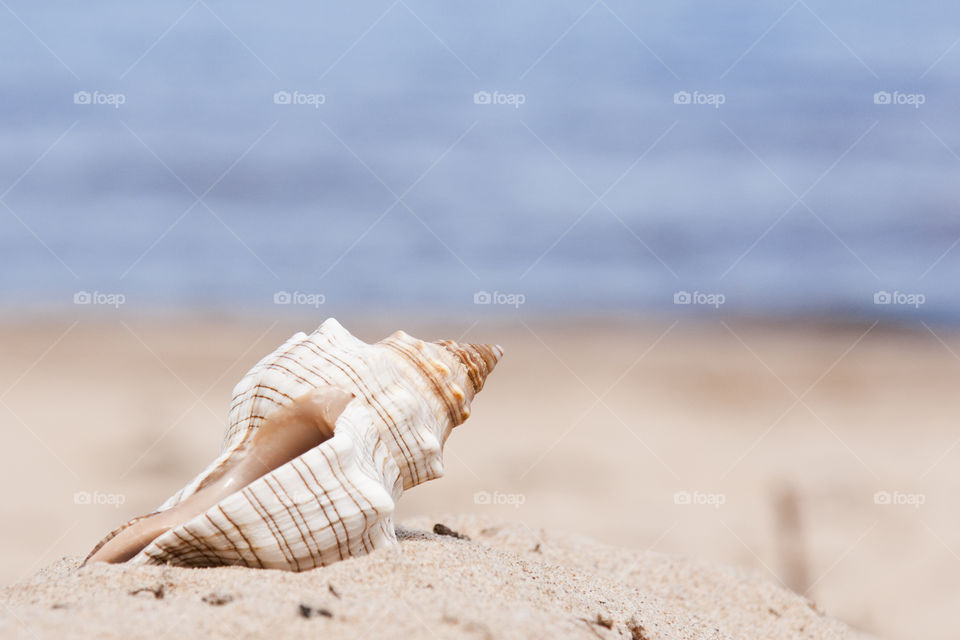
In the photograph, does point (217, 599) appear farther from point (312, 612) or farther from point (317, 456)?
point (317, 456)

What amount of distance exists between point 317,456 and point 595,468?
428 centimetres

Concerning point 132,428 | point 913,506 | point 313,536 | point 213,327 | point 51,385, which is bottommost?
point 313,536

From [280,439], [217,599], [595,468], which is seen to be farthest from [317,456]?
[595,468]

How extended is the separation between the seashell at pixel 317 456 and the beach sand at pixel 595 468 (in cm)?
14

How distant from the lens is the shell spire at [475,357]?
3465mm

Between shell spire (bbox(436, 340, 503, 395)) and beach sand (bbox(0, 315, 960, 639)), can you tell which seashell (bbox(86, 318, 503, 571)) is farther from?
beach sand (bbox(0, 315, 960, 639))

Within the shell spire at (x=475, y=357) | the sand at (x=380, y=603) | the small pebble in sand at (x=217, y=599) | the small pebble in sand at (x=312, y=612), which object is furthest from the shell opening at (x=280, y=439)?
the small pebble in sand at (x=312, y=612)

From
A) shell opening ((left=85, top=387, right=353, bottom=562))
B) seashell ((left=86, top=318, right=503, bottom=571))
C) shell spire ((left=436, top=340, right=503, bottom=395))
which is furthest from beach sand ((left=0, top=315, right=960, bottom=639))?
shell spire ((left=436, top=340, right=503, bottom=395))

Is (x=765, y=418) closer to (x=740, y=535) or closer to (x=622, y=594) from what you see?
(x=740, y=535)

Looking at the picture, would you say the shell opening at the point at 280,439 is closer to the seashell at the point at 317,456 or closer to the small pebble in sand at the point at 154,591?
the seashell at the point at 317,456

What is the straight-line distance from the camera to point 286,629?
2098 mm

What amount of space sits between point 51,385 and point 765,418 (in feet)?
21.7

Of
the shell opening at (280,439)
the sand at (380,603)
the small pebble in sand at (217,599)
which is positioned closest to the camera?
the sand at (380,603)

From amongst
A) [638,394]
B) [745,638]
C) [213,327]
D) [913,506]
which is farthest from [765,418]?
[213,327]
